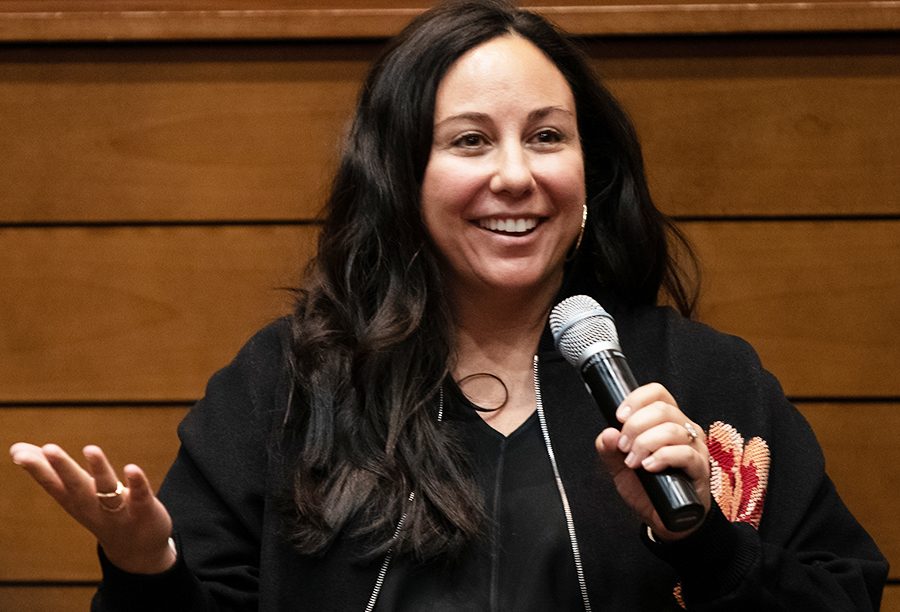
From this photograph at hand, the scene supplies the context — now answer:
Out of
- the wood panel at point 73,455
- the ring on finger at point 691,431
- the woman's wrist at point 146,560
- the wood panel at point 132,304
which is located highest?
the ring on finger at point 691,431

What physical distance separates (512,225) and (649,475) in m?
0.59

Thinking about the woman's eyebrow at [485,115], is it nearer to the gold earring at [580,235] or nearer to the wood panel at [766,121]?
the gold earring at [580,235]

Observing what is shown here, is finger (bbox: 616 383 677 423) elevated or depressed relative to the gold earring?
elevated

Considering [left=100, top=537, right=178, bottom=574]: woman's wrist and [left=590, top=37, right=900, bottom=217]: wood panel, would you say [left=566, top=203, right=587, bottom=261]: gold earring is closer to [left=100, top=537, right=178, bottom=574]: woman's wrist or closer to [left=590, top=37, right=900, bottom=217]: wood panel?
[left=590, top=37, right=900, bottom=217]: wood panel

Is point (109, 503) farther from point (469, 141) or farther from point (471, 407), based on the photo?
point (469, 141)

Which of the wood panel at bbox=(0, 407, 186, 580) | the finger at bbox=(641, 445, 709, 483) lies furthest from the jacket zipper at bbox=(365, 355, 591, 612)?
the wood panel at bbox=(0, 407, 186, 580)

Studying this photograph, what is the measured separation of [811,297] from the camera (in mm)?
2350

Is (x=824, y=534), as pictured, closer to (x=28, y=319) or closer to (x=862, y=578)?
(x=862, y=578)

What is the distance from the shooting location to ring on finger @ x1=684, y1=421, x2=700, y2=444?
140cm

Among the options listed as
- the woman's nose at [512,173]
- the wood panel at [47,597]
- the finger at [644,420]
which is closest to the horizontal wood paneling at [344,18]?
the woman's nose at [512,173]

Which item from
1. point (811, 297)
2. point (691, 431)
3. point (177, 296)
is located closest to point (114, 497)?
point (691, 431)

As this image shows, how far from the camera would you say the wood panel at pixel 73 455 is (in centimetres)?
240

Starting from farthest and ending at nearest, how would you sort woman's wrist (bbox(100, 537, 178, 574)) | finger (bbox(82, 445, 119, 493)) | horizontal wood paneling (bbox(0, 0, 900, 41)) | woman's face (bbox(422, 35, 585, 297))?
horizontal wood paneling (bbox(0, 0, 900, 41)) < woman's face (bbox(422, 35, 585, 297)) < woman's wrist (bbox(100, 537, 178, 574)) < finger (bbox(82, 445, 119, 493))

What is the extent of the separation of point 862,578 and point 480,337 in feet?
2.04
